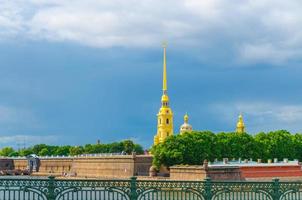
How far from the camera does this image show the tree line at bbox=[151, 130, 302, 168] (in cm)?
5878

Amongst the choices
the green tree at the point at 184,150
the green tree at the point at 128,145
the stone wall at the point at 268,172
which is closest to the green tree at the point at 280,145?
the green tree at the point at 184,150

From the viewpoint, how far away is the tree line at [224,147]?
193 ft

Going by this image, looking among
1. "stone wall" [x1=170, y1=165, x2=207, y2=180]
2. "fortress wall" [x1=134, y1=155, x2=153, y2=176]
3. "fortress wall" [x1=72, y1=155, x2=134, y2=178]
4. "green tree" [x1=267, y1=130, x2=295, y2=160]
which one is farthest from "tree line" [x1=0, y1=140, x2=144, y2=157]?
"stone wall" [x1=170, y1=165, x2=207, y2=180]

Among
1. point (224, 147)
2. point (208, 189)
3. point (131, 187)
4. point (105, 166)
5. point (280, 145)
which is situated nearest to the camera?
point (131, 187)

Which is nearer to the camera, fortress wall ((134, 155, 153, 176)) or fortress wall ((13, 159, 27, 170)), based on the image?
fortress wall ((134, 155, 153, 176))

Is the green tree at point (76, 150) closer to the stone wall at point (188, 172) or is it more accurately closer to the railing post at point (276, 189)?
the stone wall at point (188, 172)

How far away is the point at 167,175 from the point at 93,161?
2118cm

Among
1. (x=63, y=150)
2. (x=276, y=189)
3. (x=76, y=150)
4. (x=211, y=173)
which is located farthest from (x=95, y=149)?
(x=276, y=189)

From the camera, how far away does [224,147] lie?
6212 centimetres

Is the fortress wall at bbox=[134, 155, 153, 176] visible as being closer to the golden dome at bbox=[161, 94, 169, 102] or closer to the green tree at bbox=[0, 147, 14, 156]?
the golden dome at bbox=[161, 94, 169, 102]

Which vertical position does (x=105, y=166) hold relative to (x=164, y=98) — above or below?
below

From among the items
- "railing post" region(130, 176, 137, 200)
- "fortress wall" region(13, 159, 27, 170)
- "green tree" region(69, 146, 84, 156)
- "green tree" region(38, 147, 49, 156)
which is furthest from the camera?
"green tree" region(38, 147, 49, 156)

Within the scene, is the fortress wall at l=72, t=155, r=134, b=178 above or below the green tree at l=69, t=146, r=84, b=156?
below

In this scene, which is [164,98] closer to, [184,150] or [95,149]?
[95,149]
